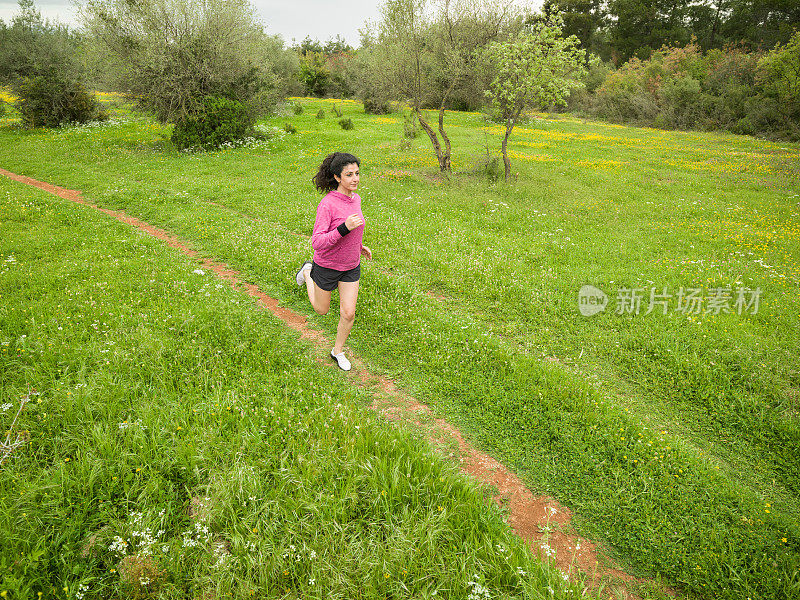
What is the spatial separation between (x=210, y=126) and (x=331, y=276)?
21.0 metres

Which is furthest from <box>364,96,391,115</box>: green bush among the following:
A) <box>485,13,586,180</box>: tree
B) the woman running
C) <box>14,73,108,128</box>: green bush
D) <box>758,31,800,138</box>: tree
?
the woman running

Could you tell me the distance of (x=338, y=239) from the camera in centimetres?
541

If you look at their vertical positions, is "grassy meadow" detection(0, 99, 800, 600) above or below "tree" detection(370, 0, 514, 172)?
below

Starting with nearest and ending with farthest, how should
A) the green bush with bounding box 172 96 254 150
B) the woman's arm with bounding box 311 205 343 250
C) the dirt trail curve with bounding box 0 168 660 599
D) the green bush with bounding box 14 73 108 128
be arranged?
the dirt trail curve with bounding box 0 168 660 599
the woman's arm with bounding box 311 205 343 250
the green bush with bounding box 172 96 254 150
the green bush with bounding box 14 73 108 128

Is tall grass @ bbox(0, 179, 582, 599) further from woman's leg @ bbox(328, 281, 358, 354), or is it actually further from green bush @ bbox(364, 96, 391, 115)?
green bush @ bbox(364, 96, 391, 115)

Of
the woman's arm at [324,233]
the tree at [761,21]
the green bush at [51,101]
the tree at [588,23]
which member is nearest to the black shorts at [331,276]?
the woman's arm at [324,233]

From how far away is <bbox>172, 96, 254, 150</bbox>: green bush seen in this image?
22.1 m

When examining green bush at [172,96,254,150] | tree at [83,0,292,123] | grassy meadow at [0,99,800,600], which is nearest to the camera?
grassy meadow at [0,99,800,600]

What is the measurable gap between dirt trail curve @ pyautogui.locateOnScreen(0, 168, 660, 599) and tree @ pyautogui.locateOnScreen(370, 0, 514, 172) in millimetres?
14577

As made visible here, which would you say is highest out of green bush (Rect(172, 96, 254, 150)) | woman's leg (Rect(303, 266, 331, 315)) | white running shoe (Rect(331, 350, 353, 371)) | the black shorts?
green bush (Rect(172, 96, 254, 150))

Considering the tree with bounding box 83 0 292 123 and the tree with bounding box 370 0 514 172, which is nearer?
the tree with bounding box 370 0 514 172

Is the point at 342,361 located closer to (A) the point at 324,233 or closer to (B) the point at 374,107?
(A) the point at 324,233

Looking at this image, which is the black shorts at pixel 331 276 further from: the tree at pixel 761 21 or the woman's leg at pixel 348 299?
the tree at pixel 761 21

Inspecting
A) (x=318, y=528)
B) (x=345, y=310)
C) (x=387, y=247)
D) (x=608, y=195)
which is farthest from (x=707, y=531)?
(x=608, y=195)
